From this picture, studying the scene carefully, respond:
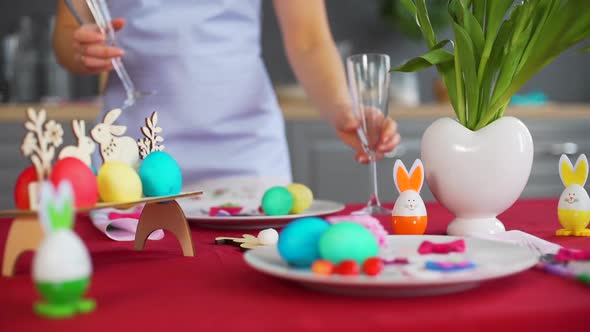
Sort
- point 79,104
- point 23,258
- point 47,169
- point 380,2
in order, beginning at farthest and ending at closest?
point 380,2
point 79,104
point 23,258
point 47,169

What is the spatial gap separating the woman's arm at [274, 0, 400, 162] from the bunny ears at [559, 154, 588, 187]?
615 millimetres

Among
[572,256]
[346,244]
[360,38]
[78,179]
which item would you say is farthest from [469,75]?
[360,38]

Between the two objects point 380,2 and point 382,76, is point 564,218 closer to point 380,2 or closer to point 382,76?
point 382,76

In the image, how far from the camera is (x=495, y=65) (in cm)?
92

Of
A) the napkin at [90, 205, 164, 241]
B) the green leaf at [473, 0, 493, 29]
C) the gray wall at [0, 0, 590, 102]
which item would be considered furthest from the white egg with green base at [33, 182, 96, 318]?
the gray wall at [0, 0, 590, 102]

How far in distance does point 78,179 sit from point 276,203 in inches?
17.0

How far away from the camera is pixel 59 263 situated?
20.9 inches

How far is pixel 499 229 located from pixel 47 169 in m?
0.53

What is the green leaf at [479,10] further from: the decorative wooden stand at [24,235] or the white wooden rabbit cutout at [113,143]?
the decorative wooden stand at [24,235]

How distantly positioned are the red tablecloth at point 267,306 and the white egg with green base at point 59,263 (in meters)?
0.01

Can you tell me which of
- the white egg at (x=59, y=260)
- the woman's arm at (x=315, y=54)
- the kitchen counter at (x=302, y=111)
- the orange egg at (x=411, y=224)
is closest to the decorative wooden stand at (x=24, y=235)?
the white egg at (x=59, y=260)

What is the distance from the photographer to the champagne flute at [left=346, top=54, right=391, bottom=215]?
1.09m

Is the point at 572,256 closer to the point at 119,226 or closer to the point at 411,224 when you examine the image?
the point at 411,224

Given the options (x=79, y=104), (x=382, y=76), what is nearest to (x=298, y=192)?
(x=382, y=76)
